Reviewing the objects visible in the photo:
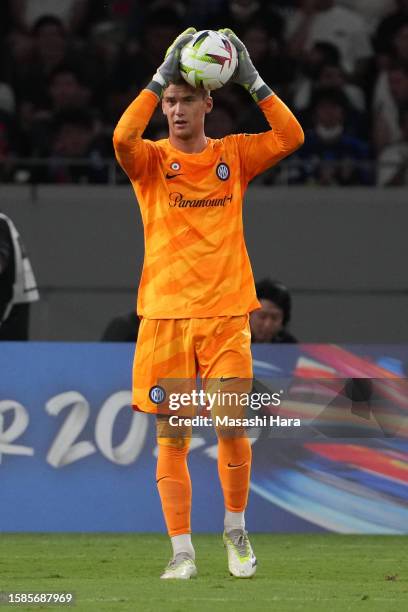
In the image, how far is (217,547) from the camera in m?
8.74

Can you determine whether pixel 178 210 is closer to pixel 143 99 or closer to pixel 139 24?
pixel 143 99

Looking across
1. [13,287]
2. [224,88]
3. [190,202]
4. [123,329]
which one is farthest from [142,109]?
[224,88]

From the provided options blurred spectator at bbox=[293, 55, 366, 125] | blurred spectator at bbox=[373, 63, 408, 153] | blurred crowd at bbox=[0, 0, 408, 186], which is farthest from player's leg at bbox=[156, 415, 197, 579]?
blurred spectator at bbox=[373, 63, 408, 153]

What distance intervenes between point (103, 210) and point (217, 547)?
4.98 metres

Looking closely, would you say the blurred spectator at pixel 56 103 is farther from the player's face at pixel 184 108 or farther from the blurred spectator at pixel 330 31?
the player's face at pixel 184 108

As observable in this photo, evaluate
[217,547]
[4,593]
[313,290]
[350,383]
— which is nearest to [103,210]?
[313,290]

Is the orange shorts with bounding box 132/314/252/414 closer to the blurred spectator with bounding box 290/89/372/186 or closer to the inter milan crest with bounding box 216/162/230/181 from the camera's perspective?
the inter milan crest with bounding box 216/162/230/181

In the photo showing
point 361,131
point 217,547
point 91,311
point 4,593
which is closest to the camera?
point 4,593

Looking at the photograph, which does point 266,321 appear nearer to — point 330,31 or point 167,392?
point 167,392

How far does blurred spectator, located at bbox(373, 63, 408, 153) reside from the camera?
1406cm

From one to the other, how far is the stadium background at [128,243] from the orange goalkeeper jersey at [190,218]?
8.07 ft

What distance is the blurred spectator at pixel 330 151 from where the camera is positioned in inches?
522

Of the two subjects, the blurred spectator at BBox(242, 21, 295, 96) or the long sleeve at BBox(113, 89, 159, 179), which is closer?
the long sleeve at BBox(113, 89, 159, 179)

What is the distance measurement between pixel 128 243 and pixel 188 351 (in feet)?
19.8
